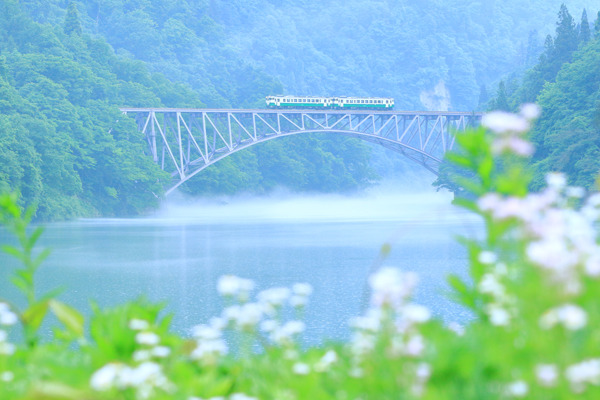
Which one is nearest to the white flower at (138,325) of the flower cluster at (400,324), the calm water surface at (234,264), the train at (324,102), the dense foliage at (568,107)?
the flower cluster at (400,324)

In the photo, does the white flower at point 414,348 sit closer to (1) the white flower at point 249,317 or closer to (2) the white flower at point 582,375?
(2) the white flower at point 582,375

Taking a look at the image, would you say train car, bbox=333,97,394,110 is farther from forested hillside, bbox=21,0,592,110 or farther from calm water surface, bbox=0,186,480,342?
forested hillside, bbox=21,0,592,110

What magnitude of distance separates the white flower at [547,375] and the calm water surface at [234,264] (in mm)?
6081

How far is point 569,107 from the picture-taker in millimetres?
47062

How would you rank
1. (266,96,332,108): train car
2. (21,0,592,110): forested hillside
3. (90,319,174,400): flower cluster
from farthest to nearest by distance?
(21,0,592,110): forested hillside < (266,96,332,108): train car < (90,319,174,400): flower cluster

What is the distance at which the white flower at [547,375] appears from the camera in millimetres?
2111

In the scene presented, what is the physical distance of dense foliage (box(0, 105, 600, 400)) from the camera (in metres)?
2.28

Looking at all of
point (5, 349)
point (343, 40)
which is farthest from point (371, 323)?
point (343, 40)

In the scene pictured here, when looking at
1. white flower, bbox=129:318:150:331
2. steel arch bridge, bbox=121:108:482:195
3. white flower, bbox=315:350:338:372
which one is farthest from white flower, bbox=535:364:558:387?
steel arch bridge, bbox=121:108:482:195

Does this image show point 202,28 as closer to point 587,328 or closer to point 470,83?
point 470,83

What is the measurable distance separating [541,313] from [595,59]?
46.8 meters

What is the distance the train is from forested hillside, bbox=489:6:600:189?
9.93 metres

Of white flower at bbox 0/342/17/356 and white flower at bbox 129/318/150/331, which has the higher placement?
white flower at bbox 129/318/150/331

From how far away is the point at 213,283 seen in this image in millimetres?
20469
